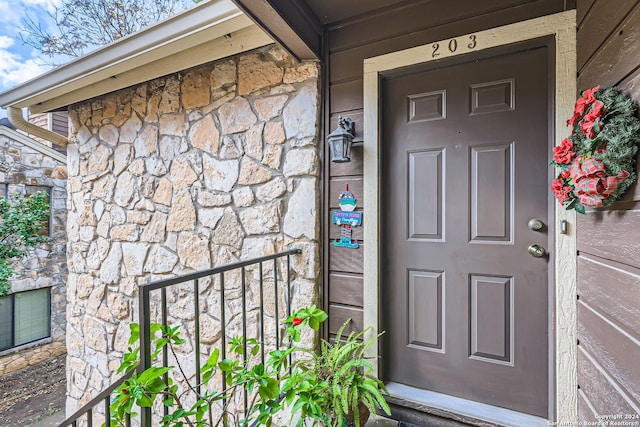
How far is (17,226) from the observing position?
444cm

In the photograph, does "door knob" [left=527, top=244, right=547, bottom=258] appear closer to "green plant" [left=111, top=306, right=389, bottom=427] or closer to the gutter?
"green plant" [left=111, top=306, right=389, bottom=427]

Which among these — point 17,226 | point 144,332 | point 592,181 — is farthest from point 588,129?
point 17,226

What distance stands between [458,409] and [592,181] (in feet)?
4.08

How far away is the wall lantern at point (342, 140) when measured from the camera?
1.68 metres

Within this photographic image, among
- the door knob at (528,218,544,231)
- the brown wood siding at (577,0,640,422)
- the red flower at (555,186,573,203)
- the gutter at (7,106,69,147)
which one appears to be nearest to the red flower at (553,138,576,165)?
the red flower at (555,186,573,203)

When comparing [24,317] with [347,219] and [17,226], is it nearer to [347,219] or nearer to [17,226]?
[17,226]

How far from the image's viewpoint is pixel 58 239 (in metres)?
5.38

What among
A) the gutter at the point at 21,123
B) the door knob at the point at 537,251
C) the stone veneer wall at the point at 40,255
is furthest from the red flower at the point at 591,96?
the stone veneer wall at the point at 40,255

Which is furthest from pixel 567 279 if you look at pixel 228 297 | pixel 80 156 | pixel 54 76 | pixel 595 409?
pixel 80 156

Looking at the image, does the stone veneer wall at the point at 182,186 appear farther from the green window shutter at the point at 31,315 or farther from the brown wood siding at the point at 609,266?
the green window shutter at the point at 31,315

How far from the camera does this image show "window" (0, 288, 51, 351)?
497 centimetres

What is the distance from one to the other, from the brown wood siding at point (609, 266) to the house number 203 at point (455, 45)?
41 centimetres

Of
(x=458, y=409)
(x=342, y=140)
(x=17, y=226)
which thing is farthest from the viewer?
(x=17, y=226)

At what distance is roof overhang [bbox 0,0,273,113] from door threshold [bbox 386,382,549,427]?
7.35 ft
